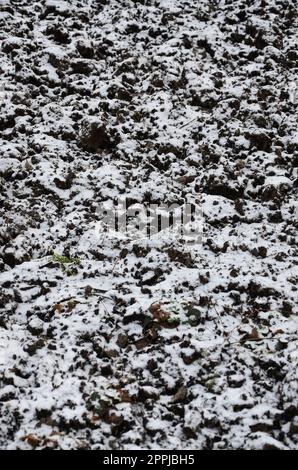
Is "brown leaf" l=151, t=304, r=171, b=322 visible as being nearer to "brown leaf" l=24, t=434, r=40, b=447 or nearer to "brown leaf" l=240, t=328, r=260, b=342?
"brown leaf" l=240, t=328, r=260, b=342

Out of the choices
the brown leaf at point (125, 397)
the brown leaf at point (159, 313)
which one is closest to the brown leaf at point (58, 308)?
the brown leaf at point (159, 313)

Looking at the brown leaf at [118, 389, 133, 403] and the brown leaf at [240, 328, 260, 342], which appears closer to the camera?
the brown leaf at [118, 389, 133, 403]

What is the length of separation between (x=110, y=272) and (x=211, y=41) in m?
5.04

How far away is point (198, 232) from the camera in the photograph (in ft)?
19.8

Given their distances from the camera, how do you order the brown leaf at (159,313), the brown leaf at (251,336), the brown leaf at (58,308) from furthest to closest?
the brown leaf at (58,308), the brown leaf at (159,313), the brown leaf at (251,336)

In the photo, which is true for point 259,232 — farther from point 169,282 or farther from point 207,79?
point 207,79
